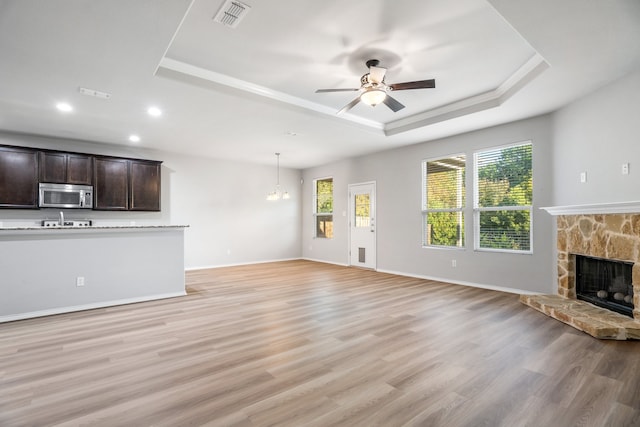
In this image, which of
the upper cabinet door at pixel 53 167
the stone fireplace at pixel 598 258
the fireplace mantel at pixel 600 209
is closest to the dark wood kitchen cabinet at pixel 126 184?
the upper cabinet door at pixel 53 167

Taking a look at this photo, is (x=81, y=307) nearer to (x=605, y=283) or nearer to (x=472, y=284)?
(x=472, y=284)

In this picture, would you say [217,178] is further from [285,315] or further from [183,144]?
[285,315]

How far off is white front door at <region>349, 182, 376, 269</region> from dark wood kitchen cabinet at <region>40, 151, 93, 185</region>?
5.63 m

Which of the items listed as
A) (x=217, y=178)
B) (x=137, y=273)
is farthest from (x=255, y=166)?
(x=137, y=273)

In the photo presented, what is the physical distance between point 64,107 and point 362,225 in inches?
235

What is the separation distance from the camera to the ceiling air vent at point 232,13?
8.52 ft

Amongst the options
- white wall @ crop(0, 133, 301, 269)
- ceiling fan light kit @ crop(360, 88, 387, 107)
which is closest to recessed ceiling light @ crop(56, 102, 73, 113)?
white wall @ crop(0, 133, 301, 269)

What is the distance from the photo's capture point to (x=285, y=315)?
3891mm

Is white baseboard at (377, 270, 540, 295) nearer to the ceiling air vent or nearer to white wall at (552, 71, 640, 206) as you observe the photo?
white wall at (552, 71, 640, 206)

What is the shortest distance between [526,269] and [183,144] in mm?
6660

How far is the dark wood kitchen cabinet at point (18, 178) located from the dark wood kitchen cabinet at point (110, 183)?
88cm

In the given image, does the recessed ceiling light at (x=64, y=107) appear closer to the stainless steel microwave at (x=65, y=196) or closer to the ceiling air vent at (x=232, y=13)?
the stainless steel microwave at (x=65, y=196)

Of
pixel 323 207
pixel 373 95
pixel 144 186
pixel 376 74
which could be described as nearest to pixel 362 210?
pixel 323 207

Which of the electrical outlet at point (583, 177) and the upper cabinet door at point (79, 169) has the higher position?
the upper cabinet door at point (79, 169)
